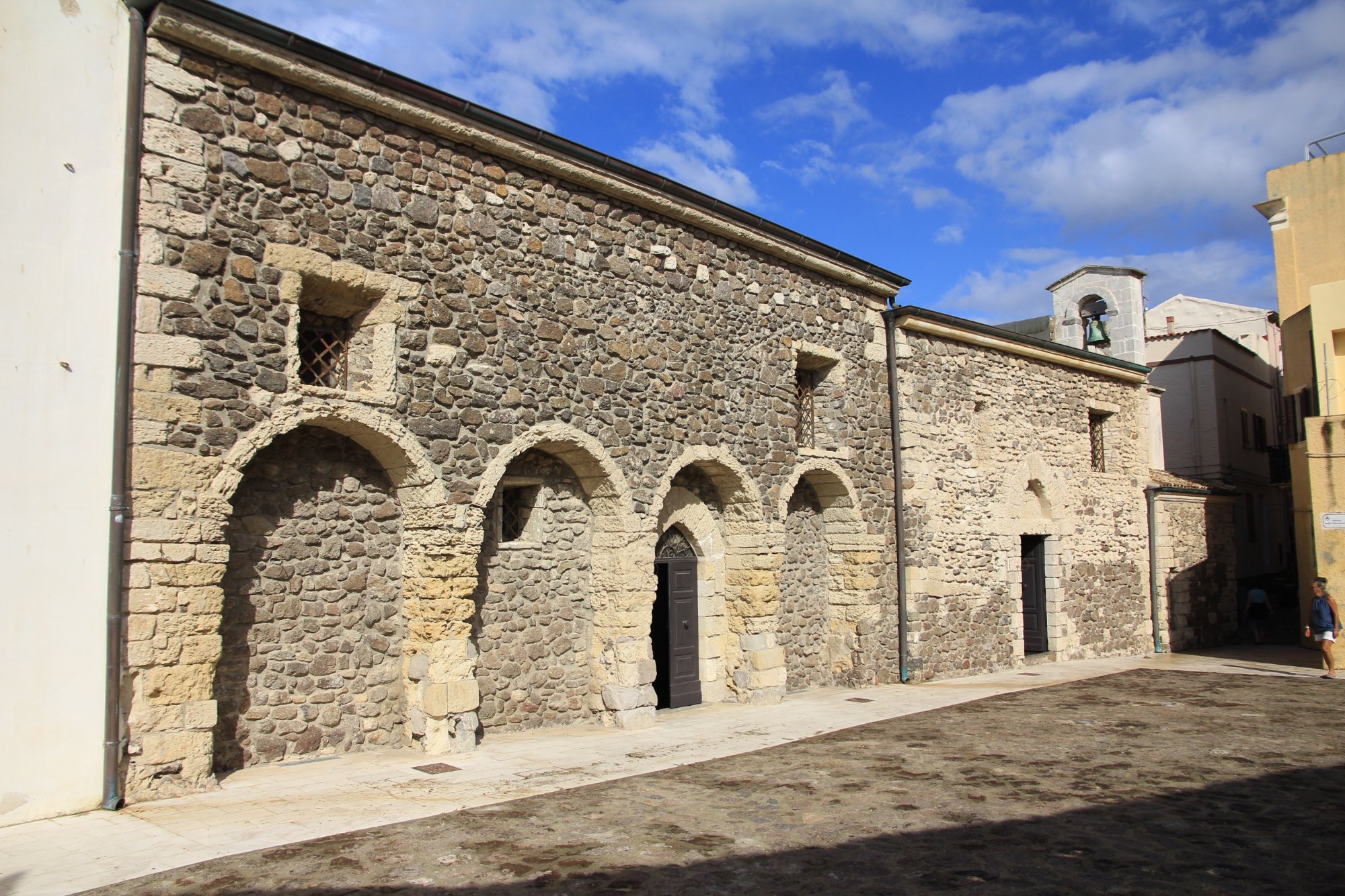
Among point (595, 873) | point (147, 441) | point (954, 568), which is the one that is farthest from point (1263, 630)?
point (147, 441)

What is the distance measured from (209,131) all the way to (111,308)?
1454 mm

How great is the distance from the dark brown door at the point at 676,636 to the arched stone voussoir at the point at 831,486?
5.34 feet

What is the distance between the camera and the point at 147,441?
19.9 ft

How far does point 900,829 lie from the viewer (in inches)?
216

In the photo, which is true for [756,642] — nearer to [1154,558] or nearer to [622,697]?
[622,697]

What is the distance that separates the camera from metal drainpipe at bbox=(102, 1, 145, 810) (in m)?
5.77

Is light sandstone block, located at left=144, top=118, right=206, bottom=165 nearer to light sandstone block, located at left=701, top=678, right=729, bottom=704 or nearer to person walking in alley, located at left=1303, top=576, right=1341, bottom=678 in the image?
light sandstone block, located at left=701, top=678, right=729, bottom=704

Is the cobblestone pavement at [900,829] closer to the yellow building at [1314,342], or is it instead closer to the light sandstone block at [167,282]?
the light sandstone block at [167,282]

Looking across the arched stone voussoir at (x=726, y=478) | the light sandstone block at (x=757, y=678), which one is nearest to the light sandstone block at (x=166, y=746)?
the arched stone voussoir at (x=726, y=478)

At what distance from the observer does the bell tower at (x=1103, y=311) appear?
1767 cm

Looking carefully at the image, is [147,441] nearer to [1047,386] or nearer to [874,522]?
[874,522]

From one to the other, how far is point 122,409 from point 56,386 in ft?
1.22

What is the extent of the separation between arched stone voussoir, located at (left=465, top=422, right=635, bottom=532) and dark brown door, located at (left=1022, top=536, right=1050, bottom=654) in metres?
8.32

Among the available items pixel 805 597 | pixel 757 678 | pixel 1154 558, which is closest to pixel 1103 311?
pixel 1154 558
